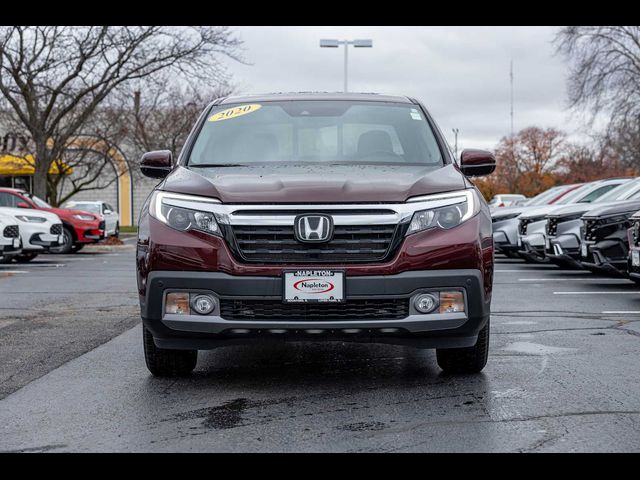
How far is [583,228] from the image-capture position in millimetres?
12625

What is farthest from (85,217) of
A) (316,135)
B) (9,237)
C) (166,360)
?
(166,360)

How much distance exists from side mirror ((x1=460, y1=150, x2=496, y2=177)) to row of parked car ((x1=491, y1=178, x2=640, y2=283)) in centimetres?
431

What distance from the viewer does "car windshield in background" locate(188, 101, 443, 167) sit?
6.36 metres

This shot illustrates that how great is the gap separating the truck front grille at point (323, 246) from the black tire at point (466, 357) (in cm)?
100

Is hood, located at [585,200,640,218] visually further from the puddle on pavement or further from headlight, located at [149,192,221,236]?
headlight, located at [149,192,221,236]

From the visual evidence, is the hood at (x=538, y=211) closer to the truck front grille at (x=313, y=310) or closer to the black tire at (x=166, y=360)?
the black tire at (x=166, y=360)

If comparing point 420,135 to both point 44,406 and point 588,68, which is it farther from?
point 588,68

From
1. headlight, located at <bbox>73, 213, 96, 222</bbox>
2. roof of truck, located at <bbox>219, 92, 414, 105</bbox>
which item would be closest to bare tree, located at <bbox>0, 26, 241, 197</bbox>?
headlight, located at <bbox>73, 213, 96, 222</bbox>

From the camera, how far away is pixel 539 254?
1670cm

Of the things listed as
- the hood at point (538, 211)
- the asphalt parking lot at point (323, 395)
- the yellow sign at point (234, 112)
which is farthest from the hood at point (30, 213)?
the yellow sign at point (234, 112)

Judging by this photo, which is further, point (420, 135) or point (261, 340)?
point (420, 135)
